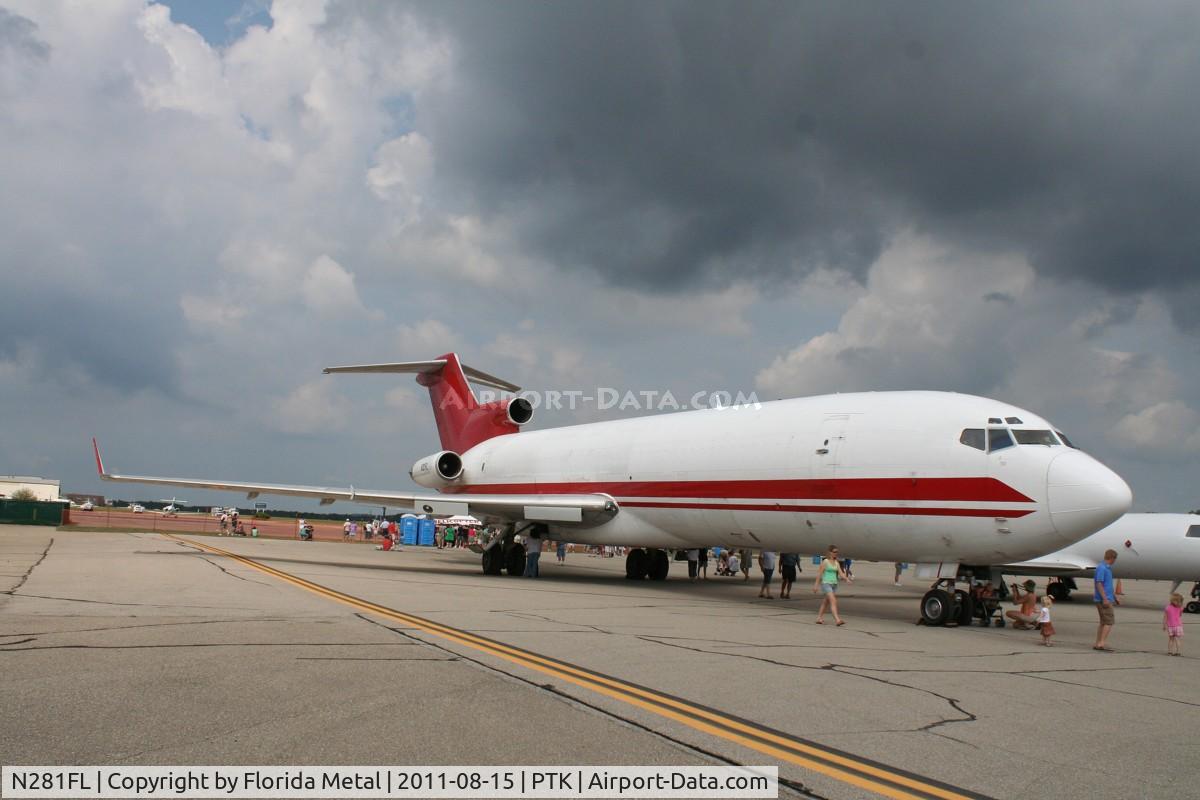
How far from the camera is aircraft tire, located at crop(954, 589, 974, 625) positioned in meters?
14.5

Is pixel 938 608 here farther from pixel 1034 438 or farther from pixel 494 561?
pixel 494 561

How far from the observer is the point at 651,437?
20219 mm

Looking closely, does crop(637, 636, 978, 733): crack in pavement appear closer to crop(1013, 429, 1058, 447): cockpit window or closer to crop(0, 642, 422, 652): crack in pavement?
crop(0, 642, 422, 652): crack in pavement

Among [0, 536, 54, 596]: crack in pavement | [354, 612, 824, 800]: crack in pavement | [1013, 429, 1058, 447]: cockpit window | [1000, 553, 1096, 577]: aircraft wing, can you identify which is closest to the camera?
[354, 612, 824, 800]: crack in pavement

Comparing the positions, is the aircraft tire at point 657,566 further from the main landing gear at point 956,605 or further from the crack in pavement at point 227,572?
the crack in pavement at point 227,572

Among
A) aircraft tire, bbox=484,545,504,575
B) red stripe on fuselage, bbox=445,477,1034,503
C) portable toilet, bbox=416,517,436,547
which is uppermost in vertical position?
red stripe on fuselage, bbox=445,477,1034,503

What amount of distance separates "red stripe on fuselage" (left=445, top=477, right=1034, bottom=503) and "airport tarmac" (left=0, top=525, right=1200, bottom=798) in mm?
2179

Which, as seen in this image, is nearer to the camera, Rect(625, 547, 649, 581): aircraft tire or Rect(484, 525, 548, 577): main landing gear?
Rect(484, 525, 548, 577): main landing gear

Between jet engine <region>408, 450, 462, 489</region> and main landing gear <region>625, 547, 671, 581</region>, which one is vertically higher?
jet engine <region>408, 450, 462, 489</region>

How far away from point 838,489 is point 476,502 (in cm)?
1075

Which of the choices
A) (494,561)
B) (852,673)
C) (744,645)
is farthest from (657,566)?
(852,673)

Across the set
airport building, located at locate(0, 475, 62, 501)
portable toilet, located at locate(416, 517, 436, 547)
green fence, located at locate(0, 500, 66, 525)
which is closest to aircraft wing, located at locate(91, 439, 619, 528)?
portable toilet, located at locate(416, 517, 436, 547)

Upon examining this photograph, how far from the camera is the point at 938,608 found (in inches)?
562

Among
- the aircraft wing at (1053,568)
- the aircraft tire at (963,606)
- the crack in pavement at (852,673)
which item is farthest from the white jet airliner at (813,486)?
the aircraft wing at (1053,568)
